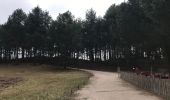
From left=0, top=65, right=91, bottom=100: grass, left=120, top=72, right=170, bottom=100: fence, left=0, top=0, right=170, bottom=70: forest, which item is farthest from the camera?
→ left=0, top=0, right=170, bottom=70: forest

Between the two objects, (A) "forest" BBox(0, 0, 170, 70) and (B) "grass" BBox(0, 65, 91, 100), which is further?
(A) "forest" BBox(0, 0, 170, 70)

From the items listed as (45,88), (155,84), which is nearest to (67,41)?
(45,88)

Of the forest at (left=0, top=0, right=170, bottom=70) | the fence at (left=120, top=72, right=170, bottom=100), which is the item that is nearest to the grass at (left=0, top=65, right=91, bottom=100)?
the fence at (left=120, top=72, right=170, bottom=100)

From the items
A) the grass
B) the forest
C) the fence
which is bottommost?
the grass

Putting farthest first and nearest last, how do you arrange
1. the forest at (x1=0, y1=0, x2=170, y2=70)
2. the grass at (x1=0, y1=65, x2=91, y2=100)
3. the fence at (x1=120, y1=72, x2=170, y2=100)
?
the forest at (x1=0, y1=0, x2=170, y2=70)
the grass at (x1=0, y1=65, x2=91, y2=100)
the fence at (x1=120, y1=72, x2=170, y2=100)

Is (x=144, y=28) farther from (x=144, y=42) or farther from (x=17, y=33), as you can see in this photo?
(x=17, y=33)

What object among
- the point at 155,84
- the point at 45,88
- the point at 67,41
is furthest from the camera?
the point at 67,41

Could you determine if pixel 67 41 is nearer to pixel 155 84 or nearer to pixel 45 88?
pixel 45 88

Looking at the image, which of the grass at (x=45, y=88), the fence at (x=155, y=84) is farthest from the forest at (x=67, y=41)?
the fence at (x=155, y=84)

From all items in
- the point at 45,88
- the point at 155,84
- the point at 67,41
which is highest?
the point at 67,41

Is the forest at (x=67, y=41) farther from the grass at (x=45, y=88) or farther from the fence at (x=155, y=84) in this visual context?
the fence at (x=155, y=84)

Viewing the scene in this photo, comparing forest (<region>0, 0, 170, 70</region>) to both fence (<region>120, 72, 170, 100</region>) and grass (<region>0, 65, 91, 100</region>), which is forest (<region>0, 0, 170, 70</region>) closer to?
grass (<region>0, 65, 91, 100</region>)

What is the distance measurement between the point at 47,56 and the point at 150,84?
269 ft

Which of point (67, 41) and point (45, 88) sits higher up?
point (67, 41)
